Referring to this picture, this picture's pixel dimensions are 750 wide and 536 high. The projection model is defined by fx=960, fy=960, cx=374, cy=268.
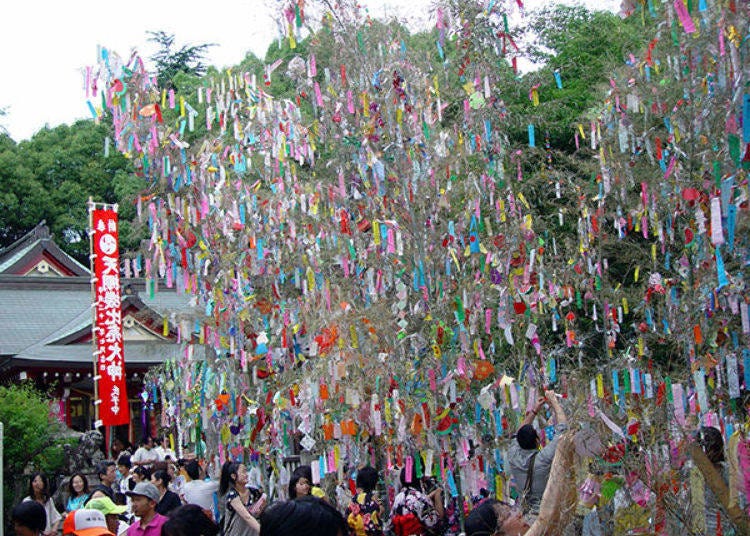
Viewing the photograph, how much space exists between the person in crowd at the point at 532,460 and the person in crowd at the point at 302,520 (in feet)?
6.34

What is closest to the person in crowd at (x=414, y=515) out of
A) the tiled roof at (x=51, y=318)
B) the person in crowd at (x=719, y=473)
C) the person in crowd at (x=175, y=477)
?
the person in crowd at (x=719, y=473)

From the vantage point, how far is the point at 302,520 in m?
2.46

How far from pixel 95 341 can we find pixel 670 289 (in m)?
11.4

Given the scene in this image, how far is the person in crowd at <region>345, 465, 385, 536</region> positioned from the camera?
241 inches

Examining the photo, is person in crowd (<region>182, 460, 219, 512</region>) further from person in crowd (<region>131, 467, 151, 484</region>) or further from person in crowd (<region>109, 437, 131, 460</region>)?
person in crowd (<region>109, 437, 131, 460</region>)

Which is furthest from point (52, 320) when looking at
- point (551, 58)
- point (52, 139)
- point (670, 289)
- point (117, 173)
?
point (670, 289)

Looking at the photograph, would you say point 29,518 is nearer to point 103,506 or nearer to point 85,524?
point 85,524

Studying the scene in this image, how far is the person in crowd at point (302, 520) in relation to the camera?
2.45 meters

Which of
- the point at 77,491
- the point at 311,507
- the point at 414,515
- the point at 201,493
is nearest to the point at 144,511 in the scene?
the point at 201,493

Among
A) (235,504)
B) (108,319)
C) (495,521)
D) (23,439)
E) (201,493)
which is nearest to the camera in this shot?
(495,521)

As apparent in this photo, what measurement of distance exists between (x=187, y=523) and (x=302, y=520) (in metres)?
1.46

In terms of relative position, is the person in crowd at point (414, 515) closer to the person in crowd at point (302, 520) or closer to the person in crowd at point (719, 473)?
the person in crowd at point (719, 473)

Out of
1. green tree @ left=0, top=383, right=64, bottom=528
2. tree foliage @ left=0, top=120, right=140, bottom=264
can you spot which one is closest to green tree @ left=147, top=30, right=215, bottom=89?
tree foliage @ left=0, top=120, right=140, bottom=264

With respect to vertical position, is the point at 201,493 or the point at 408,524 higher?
the point at 201,493
